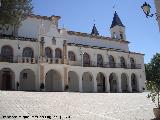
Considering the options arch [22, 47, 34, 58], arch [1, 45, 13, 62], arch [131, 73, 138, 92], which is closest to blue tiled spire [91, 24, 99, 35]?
arch [131, 73, 138, 92]

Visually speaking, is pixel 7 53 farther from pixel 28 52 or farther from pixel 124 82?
pixel 124 82

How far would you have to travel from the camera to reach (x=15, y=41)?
31328 millimetres

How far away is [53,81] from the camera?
34031mm

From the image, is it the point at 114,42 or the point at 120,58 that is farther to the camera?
the point at 114,42

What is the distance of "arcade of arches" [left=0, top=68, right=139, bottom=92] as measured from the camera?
104ft

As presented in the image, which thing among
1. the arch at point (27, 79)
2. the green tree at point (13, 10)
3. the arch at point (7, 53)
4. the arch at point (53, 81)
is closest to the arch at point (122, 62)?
the arch at point (53, 81)

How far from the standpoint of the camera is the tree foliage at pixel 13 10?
625 inches

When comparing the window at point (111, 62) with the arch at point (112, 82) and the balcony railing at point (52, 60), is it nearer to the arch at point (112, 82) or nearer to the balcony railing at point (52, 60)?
the arch at point (112, 82)

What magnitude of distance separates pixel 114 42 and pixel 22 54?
19.7 m

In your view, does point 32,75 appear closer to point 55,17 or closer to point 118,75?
point 55,17

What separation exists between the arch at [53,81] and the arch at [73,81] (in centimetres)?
296

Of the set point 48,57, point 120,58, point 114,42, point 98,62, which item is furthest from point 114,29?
point 48,57

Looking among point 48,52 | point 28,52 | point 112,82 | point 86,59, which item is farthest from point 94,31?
point 28,52

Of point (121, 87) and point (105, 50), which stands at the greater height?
point (105, 50)
